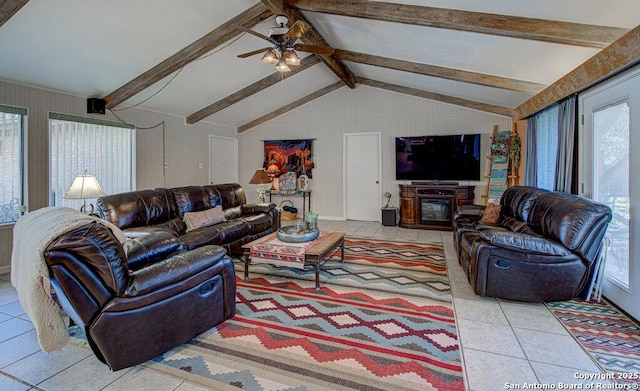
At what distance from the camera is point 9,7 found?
290 cm

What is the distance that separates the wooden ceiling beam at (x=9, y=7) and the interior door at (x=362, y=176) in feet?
18.8

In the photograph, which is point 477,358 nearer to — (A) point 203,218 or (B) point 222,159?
(A) point 203,218

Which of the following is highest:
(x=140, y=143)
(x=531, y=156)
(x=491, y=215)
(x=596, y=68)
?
(x=596, y=68)

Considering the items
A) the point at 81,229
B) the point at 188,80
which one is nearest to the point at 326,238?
the point at 81,229

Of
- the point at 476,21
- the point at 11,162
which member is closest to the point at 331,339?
the point at 476,21

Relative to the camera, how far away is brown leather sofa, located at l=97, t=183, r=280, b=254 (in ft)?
12.0

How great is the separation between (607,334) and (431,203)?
4.19 m

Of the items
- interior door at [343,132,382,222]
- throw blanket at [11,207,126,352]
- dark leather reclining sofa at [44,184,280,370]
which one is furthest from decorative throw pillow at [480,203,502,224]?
throw blanket at [11,207,126,352]

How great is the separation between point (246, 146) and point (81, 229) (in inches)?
270

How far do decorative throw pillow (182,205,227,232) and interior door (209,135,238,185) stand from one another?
10.4 ft

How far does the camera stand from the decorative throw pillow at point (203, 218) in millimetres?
4273

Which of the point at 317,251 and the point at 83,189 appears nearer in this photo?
the point at 317,251

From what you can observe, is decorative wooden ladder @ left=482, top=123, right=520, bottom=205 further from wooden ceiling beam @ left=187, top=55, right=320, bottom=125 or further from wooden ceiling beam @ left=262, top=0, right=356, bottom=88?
wooden ceiling beam @ left=187, top=55, right=320, bottom=125

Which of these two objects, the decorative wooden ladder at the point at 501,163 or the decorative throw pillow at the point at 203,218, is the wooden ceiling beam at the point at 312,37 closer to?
the decorative throw pillow at the point at 203,218
